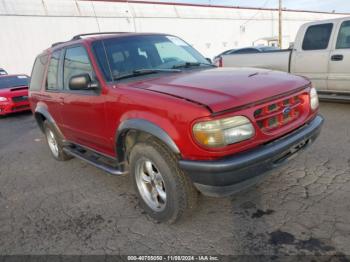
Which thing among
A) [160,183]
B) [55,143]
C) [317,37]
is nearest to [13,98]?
[55,143]

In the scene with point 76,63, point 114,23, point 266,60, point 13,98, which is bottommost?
point 13,98

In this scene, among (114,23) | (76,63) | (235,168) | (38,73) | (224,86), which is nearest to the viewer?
(235,168)

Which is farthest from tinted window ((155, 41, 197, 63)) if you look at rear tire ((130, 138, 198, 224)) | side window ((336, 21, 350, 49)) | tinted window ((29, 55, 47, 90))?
→ side window ((336, 21, 350, 49))

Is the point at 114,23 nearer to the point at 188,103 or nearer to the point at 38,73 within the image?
the point at 38,73

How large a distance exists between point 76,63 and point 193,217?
2.37 m

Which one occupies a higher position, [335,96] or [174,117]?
[174,117]

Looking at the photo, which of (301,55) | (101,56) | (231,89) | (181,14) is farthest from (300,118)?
(181,14)

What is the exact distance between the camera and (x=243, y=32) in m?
33.5

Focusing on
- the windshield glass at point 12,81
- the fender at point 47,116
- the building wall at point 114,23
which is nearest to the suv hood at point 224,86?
the fender at point 47,116

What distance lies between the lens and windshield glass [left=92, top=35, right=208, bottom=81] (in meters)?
3.34

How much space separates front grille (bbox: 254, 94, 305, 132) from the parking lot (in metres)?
0.93

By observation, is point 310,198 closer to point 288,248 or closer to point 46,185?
point 288,248

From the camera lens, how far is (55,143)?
5.16 m

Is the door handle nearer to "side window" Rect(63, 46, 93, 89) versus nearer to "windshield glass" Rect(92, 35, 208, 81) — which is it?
"windshield glass" Rect(92, 35, 208, 81)
